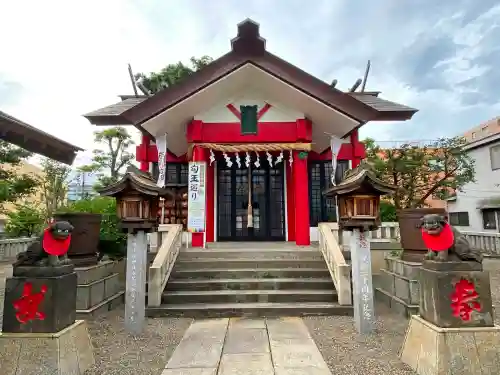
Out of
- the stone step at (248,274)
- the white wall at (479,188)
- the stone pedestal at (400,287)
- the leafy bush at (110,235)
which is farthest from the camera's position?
the white wall at (479,188)

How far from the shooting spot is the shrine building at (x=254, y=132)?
349 inches

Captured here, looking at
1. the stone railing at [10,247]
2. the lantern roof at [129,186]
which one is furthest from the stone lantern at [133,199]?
the stone railing at [10,247]

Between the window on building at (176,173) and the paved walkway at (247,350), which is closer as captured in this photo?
the paved walkway at (247,350)

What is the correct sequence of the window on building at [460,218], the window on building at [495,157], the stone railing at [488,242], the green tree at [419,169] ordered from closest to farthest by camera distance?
the stone railing at [488,242] < the green tree at [419,169] < the window on building at [495,157] < the window on building at [460,218]

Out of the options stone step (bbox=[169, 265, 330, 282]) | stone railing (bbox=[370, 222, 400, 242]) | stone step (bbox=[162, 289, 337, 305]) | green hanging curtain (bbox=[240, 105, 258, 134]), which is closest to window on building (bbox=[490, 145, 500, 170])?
stone railing (bbox=[370, 222, 400, 242])

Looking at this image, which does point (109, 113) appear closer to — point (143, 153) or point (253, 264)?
point (143, 153)

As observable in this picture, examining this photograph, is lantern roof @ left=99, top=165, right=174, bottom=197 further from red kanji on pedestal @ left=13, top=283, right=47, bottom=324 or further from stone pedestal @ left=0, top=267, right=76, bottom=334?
red kanji on pedestal @ left=13, top=283, right=47, bottom=324

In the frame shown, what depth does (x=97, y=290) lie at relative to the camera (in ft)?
21.1

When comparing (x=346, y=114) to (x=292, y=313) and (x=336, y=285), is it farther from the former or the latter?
(x=292, y=313)

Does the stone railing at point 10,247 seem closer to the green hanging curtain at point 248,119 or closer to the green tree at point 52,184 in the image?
the green tree at point 52,184

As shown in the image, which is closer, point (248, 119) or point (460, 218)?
point (248, 119)

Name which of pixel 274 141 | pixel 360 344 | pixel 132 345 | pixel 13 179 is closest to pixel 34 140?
pixel 132 345

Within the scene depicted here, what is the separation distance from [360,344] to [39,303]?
14.4 ft

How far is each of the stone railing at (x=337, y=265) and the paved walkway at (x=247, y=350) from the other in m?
1.14
